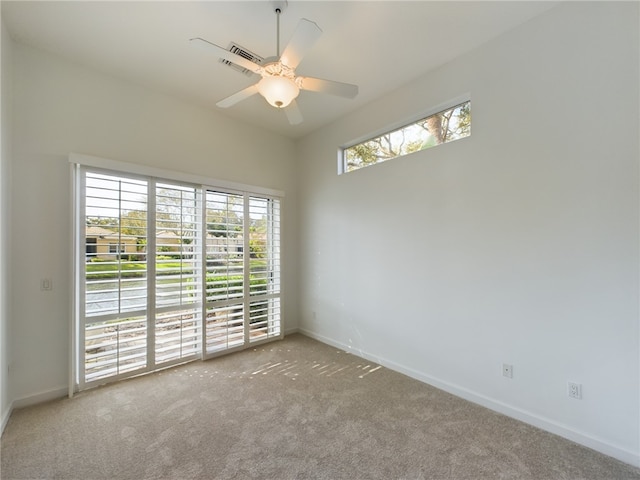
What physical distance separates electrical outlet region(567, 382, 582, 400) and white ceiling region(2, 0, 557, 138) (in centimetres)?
274

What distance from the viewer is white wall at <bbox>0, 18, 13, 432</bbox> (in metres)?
2.12

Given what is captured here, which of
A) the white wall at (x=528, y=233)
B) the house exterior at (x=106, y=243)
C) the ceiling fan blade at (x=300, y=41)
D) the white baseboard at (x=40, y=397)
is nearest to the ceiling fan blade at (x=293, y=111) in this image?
the ceiling fan blade at (x=300, y=41)

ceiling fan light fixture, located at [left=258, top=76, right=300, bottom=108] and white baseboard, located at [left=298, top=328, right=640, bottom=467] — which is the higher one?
ceiling fan light fixture, located at [left=258, top=76, right=300, bottom=108]

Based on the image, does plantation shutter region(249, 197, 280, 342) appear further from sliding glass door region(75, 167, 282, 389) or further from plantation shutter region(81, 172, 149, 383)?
plantation shutter region(81, 172, 149, 383)

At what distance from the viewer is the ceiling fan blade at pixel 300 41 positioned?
1541mm

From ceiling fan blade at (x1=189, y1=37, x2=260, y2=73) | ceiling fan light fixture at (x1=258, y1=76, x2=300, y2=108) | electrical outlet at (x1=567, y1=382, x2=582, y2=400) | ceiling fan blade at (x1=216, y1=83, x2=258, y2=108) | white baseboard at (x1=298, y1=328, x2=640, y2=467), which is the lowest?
white baseboard at (x1=298, y1=328, x2=640, y2=467)

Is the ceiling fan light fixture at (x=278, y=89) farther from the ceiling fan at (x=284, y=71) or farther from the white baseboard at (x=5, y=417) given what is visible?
the white baseboard at (x=5, y=417)

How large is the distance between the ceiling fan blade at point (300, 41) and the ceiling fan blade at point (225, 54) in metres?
0.21

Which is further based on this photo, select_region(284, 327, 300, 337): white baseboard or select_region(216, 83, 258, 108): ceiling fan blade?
select_region(284, 327, 300, 337): white baseboard

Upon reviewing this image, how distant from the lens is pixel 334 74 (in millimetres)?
2846

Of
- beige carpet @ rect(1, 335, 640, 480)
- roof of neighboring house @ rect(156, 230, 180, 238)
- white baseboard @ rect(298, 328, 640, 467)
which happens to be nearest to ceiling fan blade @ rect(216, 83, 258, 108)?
roof of neighboring house @ rect(156, 230, 180, 238)

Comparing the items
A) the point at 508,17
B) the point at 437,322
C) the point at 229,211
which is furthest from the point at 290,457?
the point at 508,17

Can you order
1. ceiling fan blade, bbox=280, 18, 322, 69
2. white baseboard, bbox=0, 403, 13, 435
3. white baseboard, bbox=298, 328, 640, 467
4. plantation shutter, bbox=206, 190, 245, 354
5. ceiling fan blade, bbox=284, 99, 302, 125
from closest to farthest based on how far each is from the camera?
ceiling fan blade, bbox=280, 18, 322, 69
white baseboard, bbox=298, 328, 640, 467
white baseboard, bbox=0, 403, 13, 435
ceiling fan blade, bbox=284, 99, 302, 125
plantation shutter, bbox=206, 190, 245, 354

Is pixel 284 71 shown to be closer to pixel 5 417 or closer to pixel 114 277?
pixel 114 277
